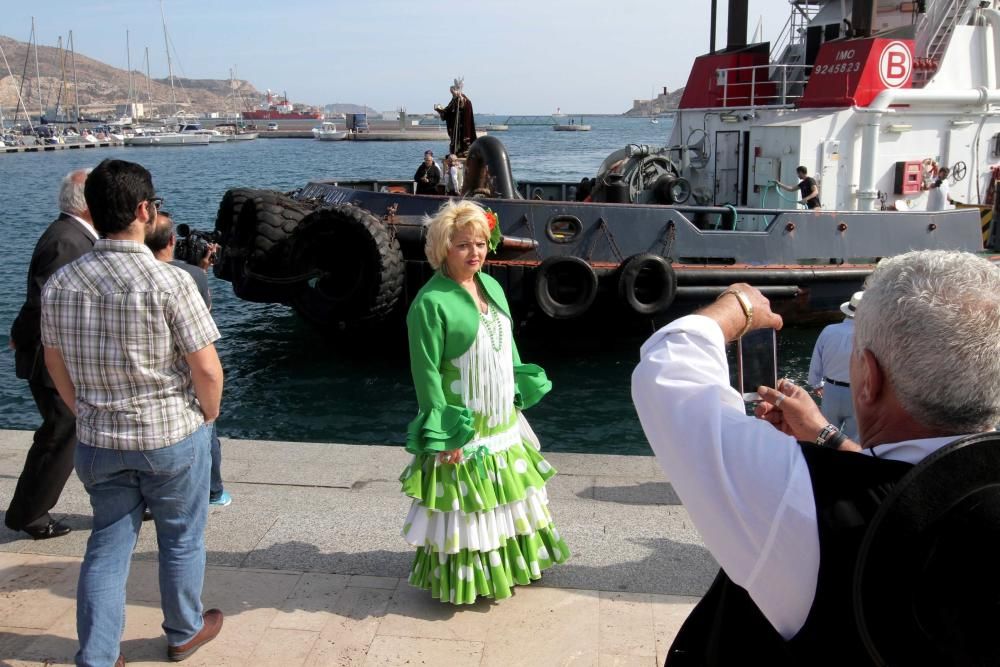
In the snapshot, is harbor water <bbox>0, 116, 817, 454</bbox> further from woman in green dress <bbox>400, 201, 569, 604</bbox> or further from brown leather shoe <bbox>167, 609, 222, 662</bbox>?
brown leather shoe <bbox>167, 609, 222, 662</bbox>

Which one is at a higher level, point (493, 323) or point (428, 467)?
point (493, 323)

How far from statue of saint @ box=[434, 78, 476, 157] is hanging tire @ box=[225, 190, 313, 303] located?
2839 mm

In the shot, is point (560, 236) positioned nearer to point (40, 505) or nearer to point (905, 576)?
point (40, 505)

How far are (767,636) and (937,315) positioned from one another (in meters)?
0.54

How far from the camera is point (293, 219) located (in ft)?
30.5

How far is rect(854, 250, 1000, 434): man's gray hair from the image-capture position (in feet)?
4.06

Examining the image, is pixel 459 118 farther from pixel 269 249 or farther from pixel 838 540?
pixel 838 540

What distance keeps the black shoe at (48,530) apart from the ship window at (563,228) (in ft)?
19.7

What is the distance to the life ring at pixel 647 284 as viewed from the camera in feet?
29.7

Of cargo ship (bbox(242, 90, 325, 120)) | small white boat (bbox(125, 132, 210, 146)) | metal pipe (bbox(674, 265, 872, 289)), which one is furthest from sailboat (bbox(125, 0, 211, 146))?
metal pipe (bbox(674, 265, 872, 289))

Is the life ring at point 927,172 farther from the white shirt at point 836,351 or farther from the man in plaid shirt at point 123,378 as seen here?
the man in plaid shirt at point 123,378

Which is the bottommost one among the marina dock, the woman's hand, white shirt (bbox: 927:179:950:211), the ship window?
the woman's hand

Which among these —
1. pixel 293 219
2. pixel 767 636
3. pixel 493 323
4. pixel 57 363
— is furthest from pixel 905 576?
pixel 293 219

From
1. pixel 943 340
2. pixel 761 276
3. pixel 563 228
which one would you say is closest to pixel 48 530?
pixel 943 340
